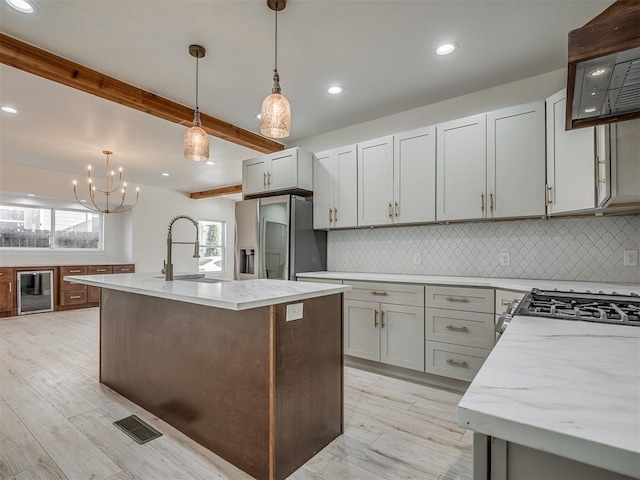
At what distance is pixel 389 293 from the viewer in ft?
9.90

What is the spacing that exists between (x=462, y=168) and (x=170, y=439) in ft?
9.86

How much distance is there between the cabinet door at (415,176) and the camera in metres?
3.14

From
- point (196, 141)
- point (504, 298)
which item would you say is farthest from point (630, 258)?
point (196, 141)

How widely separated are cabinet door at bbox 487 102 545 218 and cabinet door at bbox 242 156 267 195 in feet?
8.14

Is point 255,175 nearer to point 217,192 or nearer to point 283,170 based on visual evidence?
point 283,170

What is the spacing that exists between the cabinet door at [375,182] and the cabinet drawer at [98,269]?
5809 millimetres

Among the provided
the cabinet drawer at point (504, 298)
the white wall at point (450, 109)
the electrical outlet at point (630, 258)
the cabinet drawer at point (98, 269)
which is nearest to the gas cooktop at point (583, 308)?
the cabinet drawer at point (504, 298)

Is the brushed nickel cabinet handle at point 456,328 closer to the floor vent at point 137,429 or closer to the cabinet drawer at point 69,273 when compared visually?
the floor vent at point 137,429

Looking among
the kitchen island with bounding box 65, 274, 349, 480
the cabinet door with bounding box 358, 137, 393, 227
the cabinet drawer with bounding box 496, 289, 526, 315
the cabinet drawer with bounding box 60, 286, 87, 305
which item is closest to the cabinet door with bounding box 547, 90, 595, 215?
the cabinet drawer with bounding box 496, 289, 526, 315

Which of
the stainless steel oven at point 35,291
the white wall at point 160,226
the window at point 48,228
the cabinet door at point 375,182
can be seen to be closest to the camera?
the cabinet door at point 375,182

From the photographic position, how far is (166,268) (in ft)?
8.27

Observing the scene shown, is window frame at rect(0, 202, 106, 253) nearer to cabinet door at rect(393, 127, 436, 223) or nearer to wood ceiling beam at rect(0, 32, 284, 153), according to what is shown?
wood ceiling beam at rect(0, 32, 284, 153)

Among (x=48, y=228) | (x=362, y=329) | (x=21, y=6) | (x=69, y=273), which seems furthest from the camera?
(x=48, y=228)

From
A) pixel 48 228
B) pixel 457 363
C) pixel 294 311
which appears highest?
pixel 48 228
